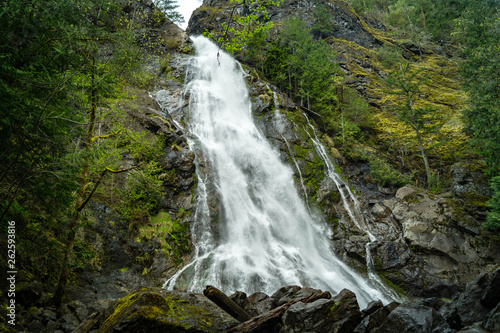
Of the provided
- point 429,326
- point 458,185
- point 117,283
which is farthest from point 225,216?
point 458,185

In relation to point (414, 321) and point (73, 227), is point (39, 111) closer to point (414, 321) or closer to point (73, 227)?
point (73, 227)

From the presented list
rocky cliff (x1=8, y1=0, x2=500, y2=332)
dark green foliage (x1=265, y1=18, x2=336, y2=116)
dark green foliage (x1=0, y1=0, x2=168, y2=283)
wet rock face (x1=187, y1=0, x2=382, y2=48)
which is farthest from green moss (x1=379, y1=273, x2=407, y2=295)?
wet rock face (x1=187, y1=0, x2=382, y2=48)

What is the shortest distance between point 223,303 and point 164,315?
2186 mm

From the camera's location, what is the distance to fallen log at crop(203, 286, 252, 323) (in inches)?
251

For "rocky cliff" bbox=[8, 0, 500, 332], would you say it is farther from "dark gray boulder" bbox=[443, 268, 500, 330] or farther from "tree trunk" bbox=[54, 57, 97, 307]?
"tree trunk" bbox=[54, 57, 97, 307]

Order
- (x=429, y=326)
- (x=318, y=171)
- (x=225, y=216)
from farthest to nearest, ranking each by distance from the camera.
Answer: (x=318, y=171) < (x=225, y=216) < (x=429, y=326)

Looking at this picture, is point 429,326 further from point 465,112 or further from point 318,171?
point 465,112

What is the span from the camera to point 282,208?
15555mm

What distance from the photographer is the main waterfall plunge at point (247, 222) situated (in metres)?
11.0

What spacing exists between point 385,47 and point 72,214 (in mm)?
45515

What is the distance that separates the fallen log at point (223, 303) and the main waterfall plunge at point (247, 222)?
12.5 feet

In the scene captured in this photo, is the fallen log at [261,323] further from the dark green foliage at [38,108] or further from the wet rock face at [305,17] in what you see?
the wet rock face at [305,17]

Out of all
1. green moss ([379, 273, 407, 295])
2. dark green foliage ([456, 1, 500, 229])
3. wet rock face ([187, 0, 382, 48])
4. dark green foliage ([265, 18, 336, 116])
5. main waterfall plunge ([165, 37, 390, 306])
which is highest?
wet rock face ([187, 0, 382, 48])

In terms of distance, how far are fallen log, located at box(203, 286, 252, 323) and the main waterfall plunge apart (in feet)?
12.5
